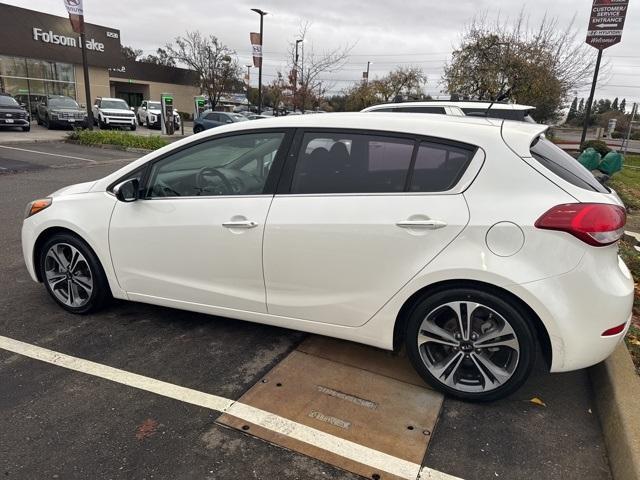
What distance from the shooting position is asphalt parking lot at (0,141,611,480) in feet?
7.74

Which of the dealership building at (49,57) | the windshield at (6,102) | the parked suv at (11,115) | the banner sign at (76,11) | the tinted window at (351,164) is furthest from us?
the dealership building at (49,57)

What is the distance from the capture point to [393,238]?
2754 mm

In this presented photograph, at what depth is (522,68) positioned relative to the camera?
1938 cm

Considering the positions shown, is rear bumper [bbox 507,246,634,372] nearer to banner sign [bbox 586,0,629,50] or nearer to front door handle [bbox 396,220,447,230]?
front door handle [bbox 396,220,447,230]

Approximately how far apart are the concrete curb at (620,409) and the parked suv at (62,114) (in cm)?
2560

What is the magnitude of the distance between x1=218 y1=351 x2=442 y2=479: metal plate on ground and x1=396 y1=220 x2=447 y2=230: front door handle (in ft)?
3.42

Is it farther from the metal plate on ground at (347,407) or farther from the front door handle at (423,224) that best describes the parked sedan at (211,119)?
the front door handle at (423,224)

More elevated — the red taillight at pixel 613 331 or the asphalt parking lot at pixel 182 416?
the red taillight at pixel 613 331

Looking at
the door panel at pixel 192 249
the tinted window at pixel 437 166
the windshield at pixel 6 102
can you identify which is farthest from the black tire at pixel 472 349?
the windshield at pixel 6 102

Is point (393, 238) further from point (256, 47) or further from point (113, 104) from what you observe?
point (113, 104)

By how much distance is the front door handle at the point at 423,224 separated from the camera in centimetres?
267

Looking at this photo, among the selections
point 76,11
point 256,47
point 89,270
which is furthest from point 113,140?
point 89,270

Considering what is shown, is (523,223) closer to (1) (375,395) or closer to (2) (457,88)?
(1) (375,395)

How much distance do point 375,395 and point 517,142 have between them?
5.50 ft
